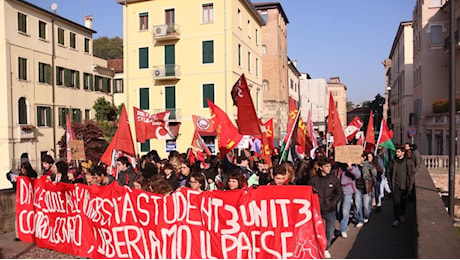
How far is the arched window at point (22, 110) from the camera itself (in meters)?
27.3

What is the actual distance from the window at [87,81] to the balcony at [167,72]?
7.04m

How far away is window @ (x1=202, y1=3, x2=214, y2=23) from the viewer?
30.0 m

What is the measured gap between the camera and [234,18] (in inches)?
1190

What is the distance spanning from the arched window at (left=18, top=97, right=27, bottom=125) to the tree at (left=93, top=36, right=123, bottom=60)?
107 feet

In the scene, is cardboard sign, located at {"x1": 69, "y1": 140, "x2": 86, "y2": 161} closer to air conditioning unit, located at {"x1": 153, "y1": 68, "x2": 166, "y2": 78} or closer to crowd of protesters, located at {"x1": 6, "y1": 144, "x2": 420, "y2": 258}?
crowd of protesters, located at {"x1": 6, "y1": 144, "x2": 420, "y2": 258}

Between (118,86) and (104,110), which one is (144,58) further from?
(118,86)

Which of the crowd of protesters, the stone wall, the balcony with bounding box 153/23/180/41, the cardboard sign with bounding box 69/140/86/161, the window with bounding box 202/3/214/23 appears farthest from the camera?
the balcony with bounding box 153/23/180/41

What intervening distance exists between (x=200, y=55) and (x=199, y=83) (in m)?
2.01

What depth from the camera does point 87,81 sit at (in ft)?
114

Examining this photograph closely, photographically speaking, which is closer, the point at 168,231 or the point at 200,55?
the point at 168,231

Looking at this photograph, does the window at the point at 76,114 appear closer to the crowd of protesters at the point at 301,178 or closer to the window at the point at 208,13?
the window at the point at 208,13

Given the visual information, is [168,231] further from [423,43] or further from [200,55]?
[423,43]

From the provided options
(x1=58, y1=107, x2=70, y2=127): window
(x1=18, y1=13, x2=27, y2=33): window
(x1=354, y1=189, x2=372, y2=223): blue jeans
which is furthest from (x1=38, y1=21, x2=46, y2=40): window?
(x1=354, y1=189, x2=372, y2=223): blue jeans

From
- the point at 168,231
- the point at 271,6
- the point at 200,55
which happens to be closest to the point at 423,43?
the point at 271,6
